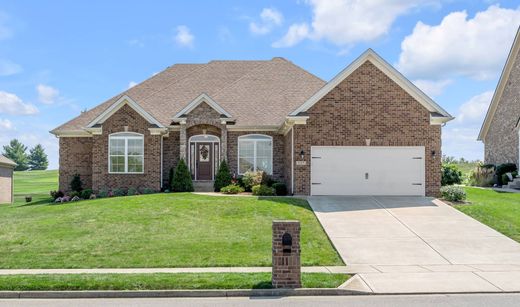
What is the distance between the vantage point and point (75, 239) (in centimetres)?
1585

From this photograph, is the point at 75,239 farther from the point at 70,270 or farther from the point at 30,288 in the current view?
the point at 30,288

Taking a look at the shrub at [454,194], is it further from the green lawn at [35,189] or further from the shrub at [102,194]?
the green lawn at [35,189]

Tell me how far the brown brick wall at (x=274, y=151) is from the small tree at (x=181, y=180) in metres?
2.56

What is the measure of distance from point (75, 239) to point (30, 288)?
5.18 m

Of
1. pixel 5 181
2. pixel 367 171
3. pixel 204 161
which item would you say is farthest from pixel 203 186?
pixel 5 181

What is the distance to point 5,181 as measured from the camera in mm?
34844

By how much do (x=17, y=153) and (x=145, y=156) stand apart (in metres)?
88.6

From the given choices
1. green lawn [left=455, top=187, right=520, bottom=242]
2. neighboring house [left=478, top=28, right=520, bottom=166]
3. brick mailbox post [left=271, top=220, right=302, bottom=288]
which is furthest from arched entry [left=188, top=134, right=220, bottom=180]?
brick mailbox post [left=271, top=220, right=302, bottom=288]

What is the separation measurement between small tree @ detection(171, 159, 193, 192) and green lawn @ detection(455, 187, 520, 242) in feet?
39.8

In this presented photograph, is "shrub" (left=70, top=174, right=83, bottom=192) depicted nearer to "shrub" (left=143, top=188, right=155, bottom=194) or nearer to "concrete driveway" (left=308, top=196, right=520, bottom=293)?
"shrub" (left=143, top=188, right=155, bottom=194)

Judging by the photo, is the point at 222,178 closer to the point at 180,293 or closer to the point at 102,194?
the point at 102,194

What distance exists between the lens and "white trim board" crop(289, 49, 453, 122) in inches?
904

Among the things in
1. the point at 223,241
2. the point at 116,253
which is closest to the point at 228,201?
the point at 223,241

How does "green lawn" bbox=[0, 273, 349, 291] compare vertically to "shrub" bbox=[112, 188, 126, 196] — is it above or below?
below
